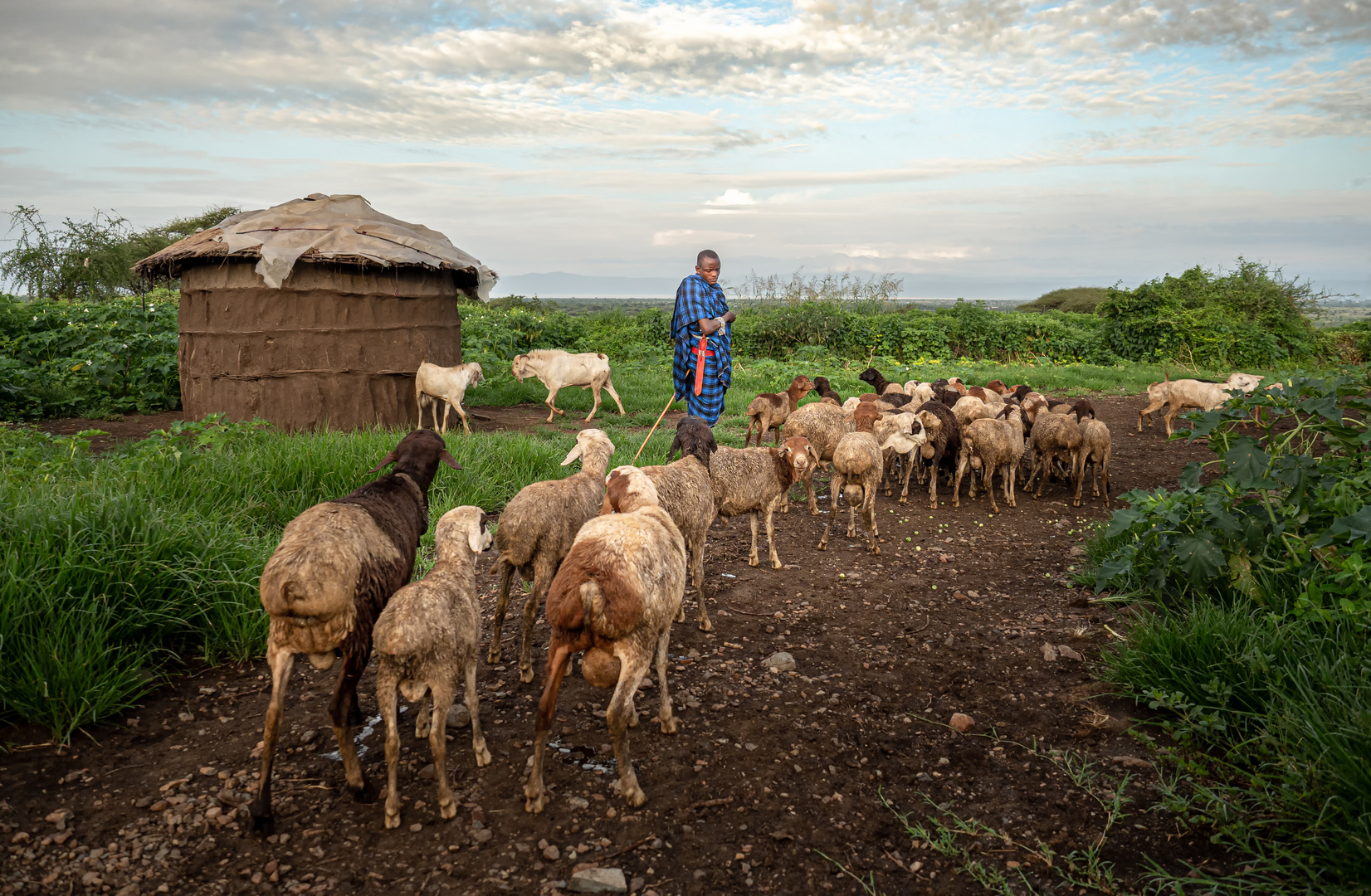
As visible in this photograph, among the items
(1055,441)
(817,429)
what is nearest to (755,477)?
(817,429)

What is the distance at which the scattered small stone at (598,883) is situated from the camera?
277 centimetres

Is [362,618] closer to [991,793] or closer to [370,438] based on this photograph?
[991,793]

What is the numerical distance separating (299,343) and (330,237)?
1554 mm

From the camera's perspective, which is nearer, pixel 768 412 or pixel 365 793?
pixel 365 793

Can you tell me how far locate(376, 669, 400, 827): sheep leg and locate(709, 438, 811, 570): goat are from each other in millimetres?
3255

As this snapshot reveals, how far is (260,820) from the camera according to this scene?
3033mm

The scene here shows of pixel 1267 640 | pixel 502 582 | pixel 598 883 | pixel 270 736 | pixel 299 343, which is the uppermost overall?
pixel 299 343

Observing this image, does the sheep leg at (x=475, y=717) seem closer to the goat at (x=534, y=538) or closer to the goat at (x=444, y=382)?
the goat at (x=534, y=538)

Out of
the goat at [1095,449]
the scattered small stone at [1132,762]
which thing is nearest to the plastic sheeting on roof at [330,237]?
the goat at [1095,449]

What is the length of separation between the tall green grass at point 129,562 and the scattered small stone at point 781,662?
2.94 m

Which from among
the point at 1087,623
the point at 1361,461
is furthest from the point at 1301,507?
the point at 1087,623

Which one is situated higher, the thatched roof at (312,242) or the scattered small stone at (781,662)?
the thatched roof at (312,242)

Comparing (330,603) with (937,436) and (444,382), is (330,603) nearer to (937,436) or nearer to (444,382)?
(937,436)

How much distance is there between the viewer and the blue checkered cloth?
29.0ft
